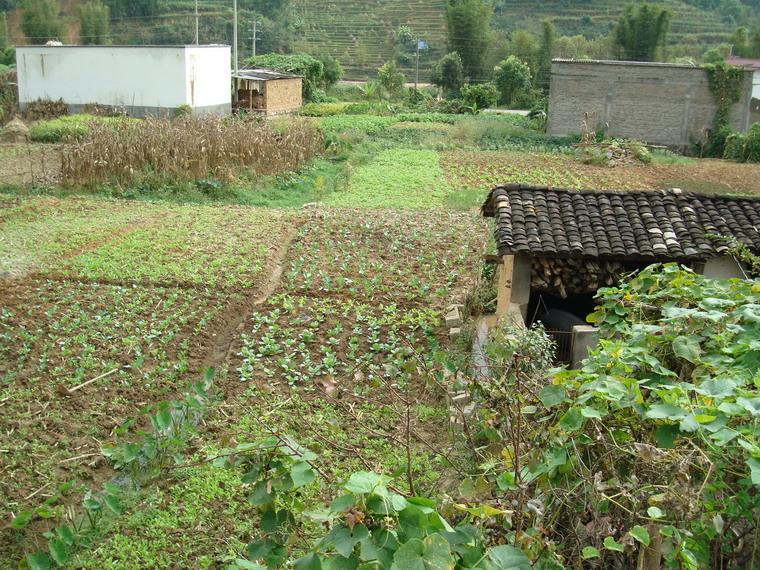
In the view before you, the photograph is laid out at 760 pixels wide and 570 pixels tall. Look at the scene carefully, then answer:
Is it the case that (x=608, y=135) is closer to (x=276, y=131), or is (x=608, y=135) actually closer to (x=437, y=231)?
(x=276, y=131)

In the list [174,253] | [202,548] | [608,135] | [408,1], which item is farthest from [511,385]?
[408,1]

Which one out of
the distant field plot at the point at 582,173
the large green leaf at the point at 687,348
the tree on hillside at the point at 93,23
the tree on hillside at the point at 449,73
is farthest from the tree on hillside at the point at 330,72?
the large green leaf at the point at 687,348

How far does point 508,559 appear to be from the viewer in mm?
2855

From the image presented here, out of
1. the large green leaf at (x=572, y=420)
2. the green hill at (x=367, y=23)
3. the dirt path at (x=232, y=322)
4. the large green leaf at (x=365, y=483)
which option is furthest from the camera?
the green hill at (x=367, y=23)

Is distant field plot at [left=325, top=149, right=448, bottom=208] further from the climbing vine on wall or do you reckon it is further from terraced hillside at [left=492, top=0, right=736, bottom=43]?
terraced hillside at [left=492, top=0, right=736, bottom=43]

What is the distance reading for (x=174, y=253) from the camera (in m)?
13.9

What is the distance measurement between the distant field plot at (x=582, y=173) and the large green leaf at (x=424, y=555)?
1812 cm

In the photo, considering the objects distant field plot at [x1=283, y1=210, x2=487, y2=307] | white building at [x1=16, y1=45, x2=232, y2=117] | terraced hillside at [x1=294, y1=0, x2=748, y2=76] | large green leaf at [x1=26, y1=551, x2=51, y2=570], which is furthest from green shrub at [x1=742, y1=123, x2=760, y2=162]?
terraced hillside at [x1=294, y1=0, x2=748, y2=76]

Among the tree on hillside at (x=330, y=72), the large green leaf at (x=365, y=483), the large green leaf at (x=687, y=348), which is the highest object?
the tree on hillside at (x=330, y=72)

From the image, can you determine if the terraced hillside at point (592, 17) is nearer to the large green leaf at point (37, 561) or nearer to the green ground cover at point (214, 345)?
the green ground cover at point (214, 345)

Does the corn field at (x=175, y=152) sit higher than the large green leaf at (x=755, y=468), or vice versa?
the large green leaf at (x=755, y=468)

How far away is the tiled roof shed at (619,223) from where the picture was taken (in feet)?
30.8

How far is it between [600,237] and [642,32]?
154ft

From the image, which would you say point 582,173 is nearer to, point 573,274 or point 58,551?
point 573,274
